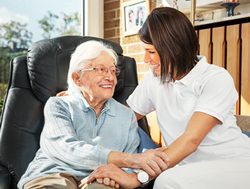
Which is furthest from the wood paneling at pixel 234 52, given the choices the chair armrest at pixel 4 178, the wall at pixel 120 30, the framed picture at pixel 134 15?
the chair armrest at pixel 4 178

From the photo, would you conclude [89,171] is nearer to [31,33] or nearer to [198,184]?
[198,184]

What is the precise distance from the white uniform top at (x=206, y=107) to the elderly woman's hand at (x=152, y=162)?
203mm

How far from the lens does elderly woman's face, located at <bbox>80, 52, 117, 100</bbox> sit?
1613 millimetres

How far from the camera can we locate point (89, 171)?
1.47 metres

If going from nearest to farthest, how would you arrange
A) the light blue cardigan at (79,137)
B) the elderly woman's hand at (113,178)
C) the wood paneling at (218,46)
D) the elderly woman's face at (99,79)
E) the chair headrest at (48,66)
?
1. the elderly woman's hand at (113,178)
2. the light blue cardigan at (79,137)
3. the elderly woman's face at (99,79)
4. the chair headrest at (48,66)
5. the wood paneling at (218,46)

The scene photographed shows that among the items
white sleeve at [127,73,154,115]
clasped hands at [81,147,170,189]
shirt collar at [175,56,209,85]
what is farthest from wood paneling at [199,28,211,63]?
clasped hands at [81,147,170,189]

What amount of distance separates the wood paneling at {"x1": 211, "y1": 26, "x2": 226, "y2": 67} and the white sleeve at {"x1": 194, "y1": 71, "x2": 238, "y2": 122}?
109 centimetres

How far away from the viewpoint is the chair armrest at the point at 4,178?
150 cm

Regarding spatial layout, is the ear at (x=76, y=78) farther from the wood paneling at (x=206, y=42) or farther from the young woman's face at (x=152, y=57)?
the wood paneling at (x=206, y=42)

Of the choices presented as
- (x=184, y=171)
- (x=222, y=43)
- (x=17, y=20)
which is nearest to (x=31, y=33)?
(x=17, y=20)

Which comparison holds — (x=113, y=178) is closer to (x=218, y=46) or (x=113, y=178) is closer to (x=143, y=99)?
(x=143, y=99)

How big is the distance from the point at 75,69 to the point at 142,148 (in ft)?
1.44

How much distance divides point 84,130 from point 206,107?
50 centimetres

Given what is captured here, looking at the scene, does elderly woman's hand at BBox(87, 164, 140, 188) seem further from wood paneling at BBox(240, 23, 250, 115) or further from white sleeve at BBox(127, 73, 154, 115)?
wood paneling at BBox(240, 23, 250, 115)
